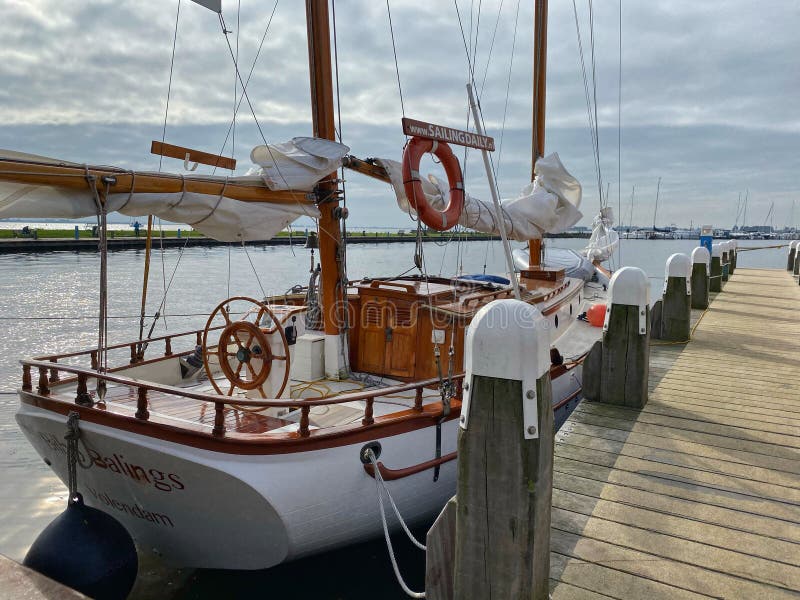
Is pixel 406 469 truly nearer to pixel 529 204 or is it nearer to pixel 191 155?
pixel 191 155

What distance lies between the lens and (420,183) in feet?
22.3

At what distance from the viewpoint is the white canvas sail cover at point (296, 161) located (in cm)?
670

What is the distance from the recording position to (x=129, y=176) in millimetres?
5387

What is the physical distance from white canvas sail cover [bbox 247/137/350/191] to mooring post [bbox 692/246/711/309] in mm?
8299

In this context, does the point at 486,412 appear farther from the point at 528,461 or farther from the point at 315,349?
the point at 315,349

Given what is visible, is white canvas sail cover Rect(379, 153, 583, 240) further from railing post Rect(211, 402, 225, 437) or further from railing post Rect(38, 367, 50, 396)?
railing post Rect(38, 367, 50, 396)

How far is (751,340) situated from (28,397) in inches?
386

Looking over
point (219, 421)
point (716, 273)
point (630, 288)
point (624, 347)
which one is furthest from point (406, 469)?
point (716, 273)

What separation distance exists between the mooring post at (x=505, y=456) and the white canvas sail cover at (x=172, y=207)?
4.12 metres

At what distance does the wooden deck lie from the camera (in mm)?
3180

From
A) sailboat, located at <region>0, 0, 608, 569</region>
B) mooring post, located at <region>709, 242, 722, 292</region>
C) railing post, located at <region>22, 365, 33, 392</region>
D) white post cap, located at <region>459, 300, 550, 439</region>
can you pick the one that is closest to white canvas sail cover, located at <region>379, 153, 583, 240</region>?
sailboat, located at <region>0, 0, 608, 569</region>

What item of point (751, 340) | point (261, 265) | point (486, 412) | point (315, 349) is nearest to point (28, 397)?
point (315, 349)

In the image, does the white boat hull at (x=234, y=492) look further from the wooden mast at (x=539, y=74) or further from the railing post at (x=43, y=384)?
the wooden mast at (x=539, y=74)

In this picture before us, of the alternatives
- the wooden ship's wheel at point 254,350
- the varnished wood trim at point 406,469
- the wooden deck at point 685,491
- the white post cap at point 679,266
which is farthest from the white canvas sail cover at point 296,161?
the white post cap at point 679,266
